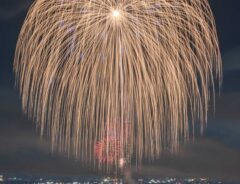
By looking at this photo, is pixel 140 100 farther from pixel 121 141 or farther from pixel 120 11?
pixel 120 11

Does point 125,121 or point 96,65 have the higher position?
point 96,65

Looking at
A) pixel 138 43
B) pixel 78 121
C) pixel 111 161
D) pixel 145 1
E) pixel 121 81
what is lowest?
pixel 111 161

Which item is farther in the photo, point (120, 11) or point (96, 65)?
point (96, 65)

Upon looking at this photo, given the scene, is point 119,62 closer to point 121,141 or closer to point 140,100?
point 140,100

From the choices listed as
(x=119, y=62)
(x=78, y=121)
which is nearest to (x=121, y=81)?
(x=119, y=62)

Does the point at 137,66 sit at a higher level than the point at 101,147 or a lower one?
higher

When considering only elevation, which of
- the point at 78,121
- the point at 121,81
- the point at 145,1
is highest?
the point at 145,1

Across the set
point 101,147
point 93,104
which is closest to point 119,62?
point 93,104

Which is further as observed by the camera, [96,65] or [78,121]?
[96,65]
